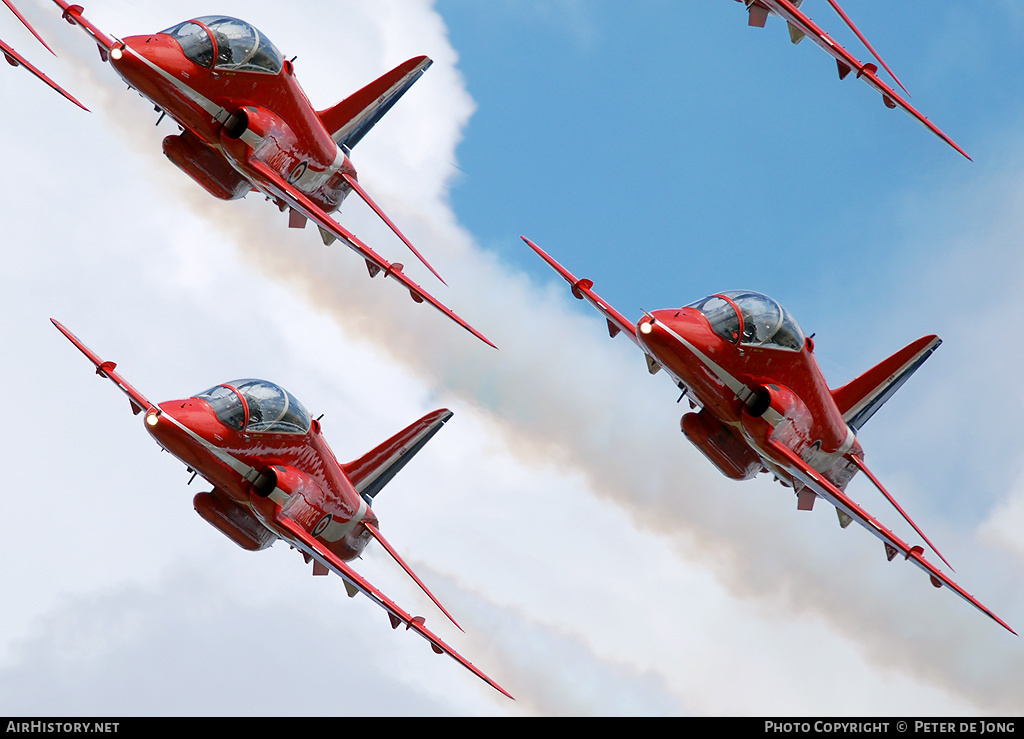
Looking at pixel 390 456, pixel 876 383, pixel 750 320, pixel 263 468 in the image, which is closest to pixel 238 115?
pixel 263 468

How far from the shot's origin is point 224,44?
35781 mm

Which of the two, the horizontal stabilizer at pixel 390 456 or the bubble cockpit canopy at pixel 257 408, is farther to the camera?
the horizontal stabilizer at pixel 390 456

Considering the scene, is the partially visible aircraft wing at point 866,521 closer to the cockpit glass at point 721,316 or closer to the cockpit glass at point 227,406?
the cockpit glass at point 721,316

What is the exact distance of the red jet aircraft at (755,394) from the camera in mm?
33812

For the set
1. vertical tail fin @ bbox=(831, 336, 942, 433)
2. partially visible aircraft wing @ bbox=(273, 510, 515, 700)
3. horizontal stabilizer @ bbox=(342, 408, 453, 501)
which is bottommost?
partially visible aircraft wing @ bbox=(273, 510, 515, 700)

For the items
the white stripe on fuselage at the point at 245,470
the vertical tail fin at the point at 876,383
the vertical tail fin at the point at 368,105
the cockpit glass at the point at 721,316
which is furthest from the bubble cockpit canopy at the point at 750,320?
the vertical tail fin at the point at 368,105

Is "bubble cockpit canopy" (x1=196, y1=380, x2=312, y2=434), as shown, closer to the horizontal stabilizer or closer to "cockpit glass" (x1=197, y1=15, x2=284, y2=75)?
the horizontal stabilizer

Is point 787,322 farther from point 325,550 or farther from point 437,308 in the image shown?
point 325,550

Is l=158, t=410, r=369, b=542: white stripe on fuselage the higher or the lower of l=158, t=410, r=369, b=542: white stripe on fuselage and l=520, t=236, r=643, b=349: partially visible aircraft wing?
the lower

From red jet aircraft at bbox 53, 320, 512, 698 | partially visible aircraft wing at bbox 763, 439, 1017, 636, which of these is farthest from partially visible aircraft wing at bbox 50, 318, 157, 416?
partially visible aircraft wing at bbox 763, 439, 1017, 636

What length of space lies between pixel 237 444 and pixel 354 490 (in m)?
5.02

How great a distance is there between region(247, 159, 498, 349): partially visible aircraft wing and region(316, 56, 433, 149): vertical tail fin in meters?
4.72

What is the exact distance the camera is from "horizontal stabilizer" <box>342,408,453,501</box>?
3909 cm

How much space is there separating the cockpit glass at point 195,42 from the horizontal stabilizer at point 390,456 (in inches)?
416
